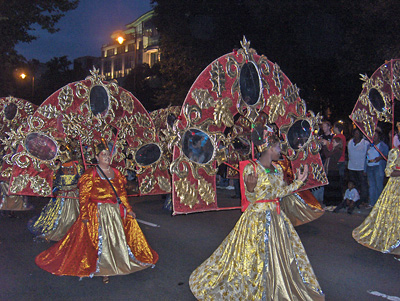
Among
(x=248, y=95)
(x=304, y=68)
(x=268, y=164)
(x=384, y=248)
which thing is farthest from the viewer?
(x=304, y=68)

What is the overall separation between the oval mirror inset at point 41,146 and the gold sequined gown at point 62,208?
45cm

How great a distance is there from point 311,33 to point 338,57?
132 centimetres

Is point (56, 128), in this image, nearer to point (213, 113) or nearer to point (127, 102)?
point (127, 102)

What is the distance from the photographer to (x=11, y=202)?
8750 millimetres

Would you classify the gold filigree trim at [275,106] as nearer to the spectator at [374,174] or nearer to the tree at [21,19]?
the spectator at [374,174]

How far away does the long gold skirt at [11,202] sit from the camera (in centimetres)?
865

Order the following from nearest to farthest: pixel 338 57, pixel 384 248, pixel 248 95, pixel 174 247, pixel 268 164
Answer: pixel 268 164
pixel 248 95
pixel 384 248
pixel 174 247
pixel 338 57

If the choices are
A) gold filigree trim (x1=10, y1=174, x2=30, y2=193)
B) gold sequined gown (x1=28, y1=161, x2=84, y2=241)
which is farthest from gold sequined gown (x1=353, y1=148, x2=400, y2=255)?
gold filigree trim (x1=10, y1=174, x2=30, y2=193)

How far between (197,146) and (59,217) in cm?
386

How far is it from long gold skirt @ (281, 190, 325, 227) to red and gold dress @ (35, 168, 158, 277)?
3.19m

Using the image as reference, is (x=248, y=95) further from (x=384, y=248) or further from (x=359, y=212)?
(x=359, y=212)

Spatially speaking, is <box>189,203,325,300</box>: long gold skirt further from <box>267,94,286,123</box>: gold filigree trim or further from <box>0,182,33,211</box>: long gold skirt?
<box>0,182,33,211</box>: long gold skirt

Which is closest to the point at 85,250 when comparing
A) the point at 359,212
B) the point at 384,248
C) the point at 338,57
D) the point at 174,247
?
the point at 174,247

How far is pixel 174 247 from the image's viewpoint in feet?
20.4
